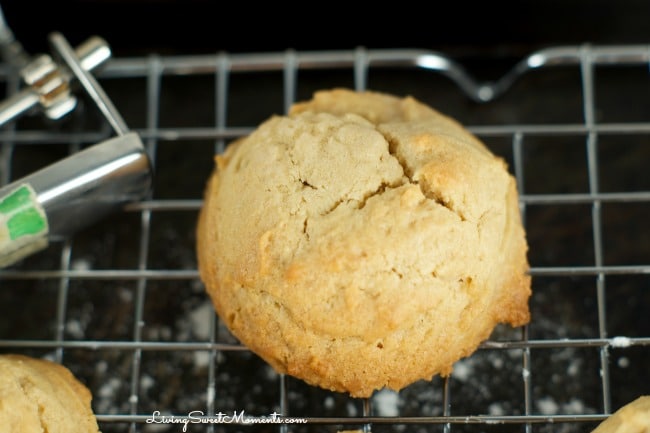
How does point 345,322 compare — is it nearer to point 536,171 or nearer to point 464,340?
point 464,340

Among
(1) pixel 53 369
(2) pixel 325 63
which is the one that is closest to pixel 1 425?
(1) pixel 53 369

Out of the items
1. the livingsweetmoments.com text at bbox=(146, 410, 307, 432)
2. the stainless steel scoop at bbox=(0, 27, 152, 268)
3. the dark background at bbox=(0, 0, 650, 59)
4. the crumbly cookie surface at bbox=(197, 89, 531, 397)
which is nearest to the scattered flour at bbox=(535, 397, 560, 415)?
the crumbly cookie surface at bbox=(197, 89, 531, 397)

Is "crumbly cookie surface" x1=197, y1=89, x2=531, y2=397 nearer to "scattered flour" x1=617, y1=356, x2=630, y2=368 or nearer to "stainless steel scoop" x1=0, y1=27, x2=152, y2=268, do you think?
"stainless steel scoop" x1=0, y1=27, x2=152, y2=268

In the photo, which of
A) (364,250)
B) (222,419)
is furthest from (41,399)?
(364,250)

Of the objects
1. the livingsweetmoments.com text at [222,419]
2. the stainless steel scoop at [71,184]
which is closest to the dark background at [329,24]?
the stainless steel scoop at [71,184]

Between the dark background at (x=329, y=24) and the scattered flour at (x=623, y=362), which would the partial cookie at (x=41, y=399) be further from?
the scattered flour at (x=623, y=362)

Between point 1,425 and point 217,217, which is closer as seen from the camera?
point 1,425

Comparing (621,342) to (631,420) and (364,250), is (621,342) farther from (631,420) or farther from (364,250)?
(364,250)
